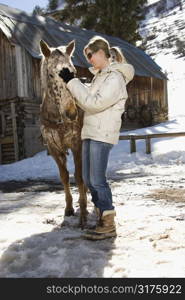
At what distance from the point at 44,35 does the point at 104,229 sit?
1639 centimetres

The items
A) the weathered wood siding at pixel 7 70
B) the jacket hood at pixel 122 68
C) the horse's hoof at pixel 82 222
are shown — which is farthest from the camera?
the weathered wood siding at pixel 7 70

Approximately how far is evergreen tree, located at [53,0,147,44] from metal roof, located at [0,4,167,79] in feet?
8.33

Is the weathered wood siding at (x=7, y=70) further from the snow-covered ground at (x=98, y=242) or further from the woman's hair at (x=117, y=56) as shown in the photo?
the woman's hair at (x=117, y=56)

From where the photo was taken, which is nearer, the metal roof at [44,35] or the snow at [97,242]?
the snow at [97,242]

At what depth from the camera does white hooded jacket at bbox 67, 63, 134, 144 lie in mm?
3602

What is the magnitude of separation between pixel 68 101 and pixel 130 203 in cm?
223

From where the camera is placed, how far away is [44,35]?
18.6 m

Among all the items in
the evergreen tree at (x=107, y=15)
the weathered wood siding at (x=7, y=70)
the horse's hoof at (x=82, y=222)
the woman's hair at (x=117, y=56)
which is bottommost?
the horse's hoof at (x=82, y=222)

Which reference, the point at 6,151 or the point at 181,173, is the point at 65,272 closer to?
the point at 181,173

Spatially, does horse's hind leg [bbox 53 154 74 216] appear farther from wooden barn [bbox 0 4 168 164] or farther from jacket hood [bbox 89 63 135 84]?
wooden barn [bbox 0 4 168 164]

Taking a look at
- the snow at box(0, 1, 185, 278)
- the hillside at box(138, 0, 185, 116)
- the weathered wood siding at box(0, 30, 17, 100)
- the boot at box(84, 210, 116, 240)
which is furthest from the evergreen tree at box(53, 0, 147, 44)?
the boot at box(84, 210, 116, 240)

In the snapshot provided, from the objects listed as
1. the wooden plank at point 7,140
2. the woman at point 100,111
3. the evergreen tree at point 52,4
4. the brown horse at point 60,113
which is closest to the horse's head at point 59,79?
the brown horse at point 60,113


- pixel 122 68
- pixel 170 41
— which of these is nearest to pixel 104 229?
pixel 122 68

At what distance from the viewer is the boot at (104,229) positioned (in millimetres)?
3781
